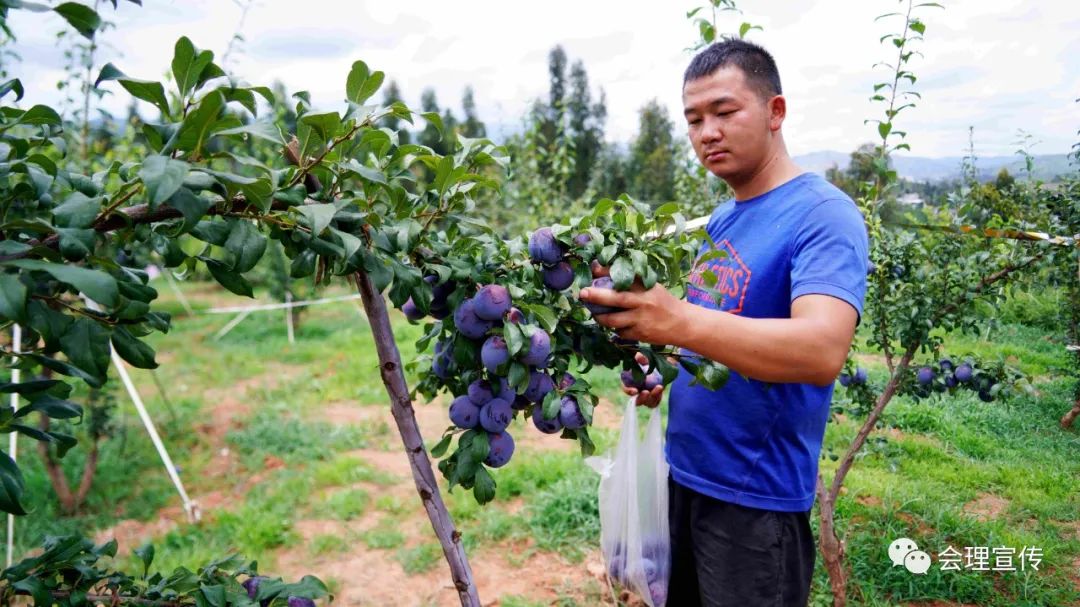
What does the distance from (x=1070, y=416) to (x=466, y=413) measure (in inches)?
82.5

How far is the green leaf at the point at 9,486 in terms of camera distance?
0.62 meters

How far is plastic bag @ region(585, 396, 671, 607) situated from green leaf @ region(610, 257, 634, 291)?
1.00 m

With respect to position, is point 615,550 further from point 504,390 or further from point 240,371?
point 240,371

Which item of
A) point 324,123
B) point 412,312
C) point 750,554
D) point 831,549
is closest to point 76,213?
point 324,123

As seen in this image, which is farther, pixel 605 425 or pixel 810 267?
pixel 605 425

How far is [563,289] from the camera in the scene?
3.22 feet

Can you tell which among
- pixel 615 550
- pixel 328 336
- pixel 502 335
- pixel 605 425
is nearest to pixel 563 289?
pixel 502 335

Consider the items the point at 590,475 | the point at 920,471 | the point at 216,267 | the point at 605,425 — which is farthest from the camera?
the point at 605,425

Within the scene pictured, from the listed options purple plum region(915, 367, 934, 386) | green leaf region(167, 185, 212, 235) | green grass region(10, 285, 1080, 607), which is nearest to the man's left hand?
green leaf region(167, 185, 212, 235)

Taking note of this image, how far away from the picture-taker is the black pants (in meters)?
1.46

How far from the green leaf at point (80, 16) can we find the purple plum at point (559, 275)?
1.96 feet

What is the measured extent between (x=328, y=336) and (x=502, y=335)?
6.73 m

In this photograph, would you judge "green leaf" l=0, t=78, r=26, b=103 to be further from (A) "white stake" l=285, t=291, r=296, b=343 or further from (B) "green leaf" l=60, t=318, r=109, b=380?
(A) "white stake" l=285, t=291, r=296, b=343

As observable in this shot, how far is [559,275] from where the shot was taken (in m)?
0.96
